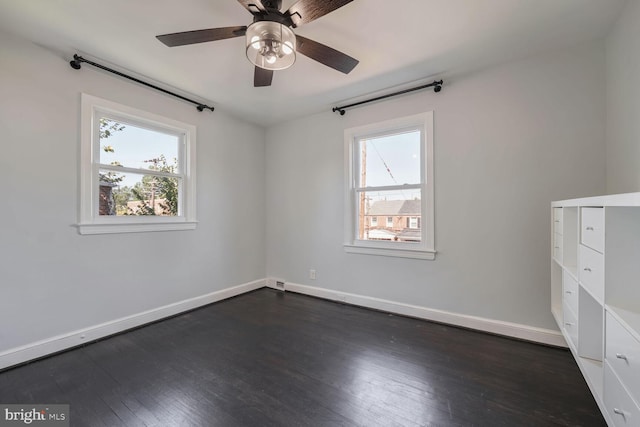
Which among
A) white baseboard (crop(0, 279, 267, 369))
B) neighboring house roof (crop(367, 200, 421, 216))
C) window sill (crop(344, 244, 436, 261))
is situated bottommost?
white baseboard (crop(0, 279, 267, 369))

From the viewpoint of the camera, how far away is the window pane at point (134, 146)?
260 cm

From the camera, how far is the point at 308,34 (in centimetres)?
204

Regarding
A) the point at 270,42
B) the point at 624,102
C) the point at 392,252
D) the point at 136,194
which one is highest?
the point at 270,42

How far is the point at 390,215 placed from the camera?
10.5ft

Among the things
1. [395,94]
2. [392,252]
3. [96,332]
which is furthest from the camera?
[392,252]

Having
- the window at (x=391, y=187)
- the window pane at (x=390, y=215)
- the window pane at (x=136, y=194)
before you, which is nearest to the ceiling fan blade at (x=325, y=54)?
the window at (x=391, y=187)

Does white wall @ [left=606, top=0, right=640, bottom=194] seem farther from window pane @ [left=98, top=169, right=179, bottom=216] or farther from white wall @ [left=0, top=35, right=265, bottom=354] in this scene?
window pane @ [left=98, top=169, right=179, bottom=216]

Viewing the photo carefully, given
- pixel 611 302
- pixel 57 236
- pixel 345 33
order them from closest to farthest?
1. pixel 611 302
2. pixel 345 33
3. pixel 57 236

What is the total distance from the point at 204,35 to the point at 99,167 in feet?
5.73

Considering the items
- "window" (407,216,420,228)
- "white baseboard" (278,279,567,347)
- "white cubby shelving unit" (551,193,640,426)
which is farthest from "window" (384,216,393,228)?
"white cubby shelving unit" (551,193,640,426)

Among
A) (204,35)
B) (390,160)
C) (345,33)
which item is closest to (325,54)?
(345,33)

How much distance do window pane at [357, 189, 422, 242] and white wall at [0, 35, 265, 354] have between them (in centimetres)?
218

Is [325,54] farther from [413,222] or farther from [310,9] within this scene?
[413,222]

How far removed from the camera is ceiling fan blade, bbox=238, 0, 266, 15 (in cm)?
142
